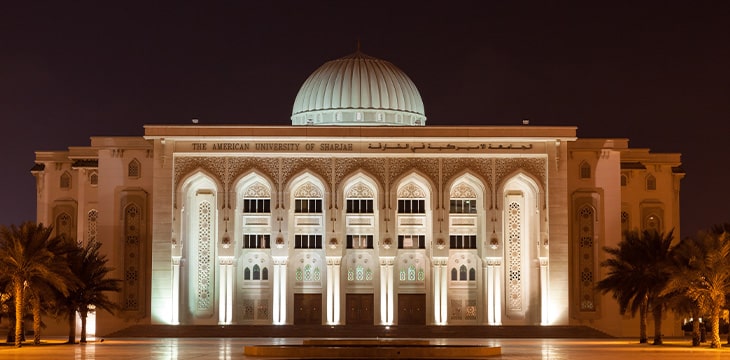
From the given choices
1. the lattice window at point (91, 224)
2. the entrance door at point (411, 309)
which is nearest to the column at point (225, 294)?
the lattice window at point (91, 224)

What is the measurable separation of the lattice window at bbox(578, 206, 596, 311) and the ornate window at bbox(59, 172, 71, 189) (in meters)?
20.5

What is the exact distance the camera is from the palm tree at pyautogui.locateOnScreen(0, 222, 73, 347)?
33562mm

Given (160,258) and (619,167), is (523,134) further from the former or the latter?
(160,258)

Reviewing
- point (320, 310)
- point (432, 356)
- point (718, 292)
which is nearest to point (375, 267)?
point (320, 310)

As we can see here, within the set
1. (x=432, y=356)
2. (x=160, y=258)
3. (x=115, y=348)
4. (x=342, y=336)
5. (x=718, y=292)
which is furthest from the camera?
(x=160, y=258)

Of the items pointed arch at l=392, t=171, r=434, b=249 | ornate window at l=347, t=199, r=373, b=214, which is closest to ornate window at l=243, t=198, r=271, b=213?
ornate window at l=347, t=199, r=373, b=214

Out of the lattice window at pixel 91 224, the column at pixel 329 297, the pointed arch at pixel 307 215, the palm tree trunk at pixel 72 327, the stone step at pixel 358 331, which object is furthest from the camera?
the lattice window at pixel 91 224

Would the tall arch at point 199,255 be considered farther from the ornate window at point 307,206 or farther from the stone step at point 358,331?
the ornate window at point 307,206

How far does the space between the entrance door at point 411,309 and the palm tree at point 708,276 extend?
13.2 meters

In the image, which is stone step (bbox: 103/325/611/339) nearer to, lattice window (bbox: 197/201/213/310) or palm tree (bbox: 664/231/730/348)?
lattice window (bbox: 197/201/213/310)

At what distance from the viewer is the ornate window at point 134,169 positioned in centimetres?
Result: 4659

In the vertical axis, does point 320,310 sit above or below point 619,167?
below

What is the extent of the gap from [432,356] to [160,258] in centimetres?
2070

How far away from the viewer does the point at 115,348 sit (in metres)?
32.2
